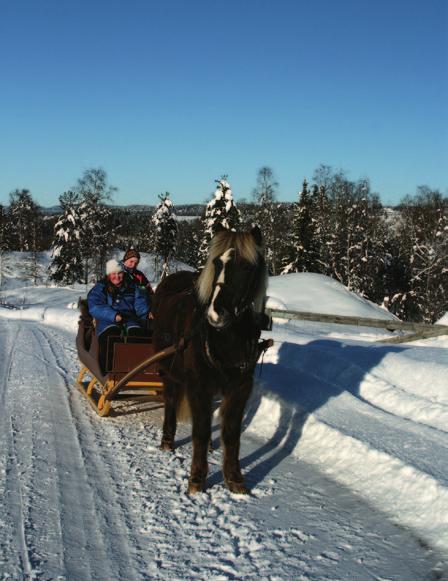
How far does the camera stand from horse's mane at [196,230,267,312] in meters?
4.06

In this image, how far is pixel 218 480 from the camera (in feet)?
15.0

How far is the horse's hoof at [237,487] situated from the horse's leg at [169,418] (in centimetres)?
117

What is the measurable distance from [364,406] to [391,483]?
6.76 ft

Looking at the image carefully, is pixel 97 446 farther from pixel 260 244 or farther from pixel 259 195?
pixel 259 195

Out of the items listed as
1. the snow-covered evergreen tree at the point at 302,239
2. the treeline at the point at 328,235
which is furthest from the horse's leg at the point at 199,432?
the snow-covered evergreen tree at the point at 302,239

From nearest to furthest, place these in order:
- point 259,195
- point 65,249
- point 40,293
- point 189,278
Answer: point 189,278, point 40,293, point 259,195, point 65,249

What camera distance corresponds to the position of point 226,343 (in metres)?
4.20

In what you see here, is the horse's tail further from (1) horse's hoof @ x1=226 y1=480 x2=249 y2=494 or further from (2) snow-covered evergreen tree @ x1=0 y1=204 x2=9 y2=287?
(2) snow-covered evergreen tree @ x1=0 y1=204 x2=9 y2=287

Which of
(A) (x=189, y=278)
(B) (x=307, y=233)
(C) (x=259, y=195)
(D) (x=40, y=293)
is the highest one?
(C) (x=259, y=195)

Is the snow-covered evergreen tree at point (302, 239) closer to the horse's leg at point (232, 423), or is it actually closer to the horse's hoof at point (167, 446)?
the horse's hoof at point (167, 446)

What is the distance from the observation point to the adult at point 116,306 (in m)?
6.50

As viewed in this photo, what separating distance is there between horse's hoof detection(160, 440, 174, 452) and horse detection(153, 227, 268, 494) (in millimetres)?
1008

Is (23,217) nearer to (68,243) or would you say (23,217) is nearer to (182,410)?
(68,243)

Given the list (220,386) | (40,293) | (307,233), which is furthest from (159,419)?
(40,293)
